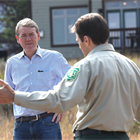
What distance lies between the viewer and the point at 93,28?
8.04ft

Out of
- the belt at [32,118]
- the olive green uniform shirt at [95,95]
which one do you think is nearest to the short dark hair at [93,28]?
the olive green uniform shirt at [95,95]

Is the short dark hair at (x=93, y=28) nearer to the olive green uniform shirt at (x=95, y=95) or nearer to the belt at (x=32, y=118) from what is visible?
the olive green uniform shirt at (x=95, y=95)

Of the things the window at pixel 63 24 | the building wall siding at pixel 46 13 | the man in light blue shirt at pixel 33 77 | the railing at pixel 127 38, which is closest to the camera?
the man in light blue shirt at pixel 33 77

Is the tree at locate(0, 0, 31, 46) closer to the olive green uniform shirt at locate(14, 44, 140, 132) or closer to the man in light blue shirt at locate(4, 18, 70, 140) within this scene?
the man in light blue shirt at locate(4, 18, 70, 140)

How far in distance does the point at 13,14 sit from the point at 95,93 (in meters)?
18.4

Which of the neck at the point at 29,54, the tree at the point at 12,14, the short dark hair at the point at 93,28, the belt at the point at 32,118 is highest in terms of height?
the tree at the point at 12,14

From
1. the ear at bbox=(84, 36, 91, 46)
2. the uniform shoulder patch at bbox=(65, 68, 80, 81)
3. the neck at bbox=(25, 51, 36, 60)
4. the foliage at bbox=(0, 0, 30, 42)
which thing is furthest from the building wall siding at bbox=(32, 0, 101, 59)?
the uniform shoulder patch at bbox=(65, 68, 80, 81)

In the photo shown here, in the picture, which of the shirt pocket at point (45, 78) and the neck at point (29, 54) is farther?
the neck at point (29, 54)

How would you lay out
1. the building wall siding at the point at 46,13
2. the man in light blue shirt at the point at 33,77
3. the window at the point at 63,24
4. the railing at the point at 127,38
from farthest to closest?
the window at the point at 63,24, the building wall siding at the point at 46,13, the railing at the point at 127,38, the man in light blue shirt at the point at 33,77

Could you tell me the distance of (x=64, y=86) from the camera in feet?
7.73

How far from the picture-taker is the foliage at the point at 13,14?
1948 centimetres

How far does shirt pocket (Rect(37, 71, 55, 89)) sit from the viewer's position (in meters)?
3.47

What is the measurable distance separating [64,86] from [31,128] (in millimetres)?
1173

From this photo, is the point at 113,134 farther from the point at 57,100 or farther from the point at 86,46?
the point at 86,46
